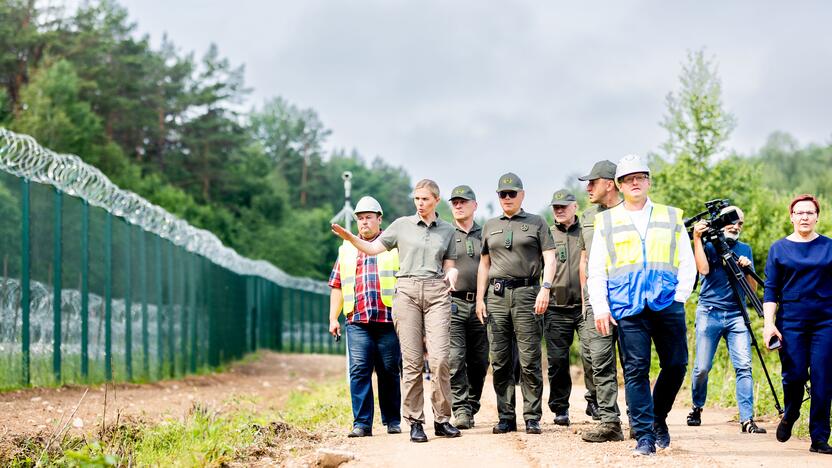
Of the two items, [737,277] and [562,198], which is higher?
[562,198]

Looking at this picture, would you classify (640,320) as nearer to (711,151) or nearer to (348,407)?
(348,407)

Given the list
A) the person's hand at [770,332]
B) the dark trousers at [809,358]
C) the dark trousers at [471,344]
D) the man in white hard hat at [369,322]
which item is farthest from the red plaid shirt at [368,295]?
the dark trousers at [809,358]

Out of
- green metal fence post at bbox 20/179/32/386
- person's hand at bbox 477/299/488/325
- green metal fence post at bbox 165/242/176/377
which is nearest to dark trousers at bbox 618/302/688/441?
person's hand at bbox 477/299/488/325

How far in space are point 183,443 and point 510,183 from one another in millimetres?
3273

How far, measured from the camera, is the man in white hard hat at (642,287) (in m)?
7.16

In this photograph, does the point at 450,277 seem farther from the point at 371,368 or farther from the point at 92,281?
the point at 92,281

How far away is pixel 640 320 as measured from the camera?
7.22 m

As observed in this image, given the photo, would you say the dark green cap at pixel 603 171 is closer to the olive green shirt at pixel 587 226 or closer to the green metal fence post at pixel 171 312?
the olive green shirt at pixel 587 226

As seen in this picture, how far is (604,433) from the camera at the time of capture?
786cm

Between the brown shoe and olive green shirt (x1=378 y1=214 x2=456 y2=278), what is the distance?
1664 mm

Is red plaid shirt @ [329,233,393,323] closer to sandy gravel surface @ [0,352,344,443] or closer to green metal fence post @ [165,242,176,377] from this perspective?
sandy gravel surface @ [0,352,344,443]

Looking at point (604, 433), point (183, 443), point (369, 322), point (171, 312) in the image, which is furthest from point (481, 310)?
point (171, 312)

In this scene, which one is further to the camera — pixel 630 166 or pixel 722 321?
pixel 722 321

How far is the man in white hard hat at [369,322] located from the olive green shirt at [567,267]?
156 centimetres
